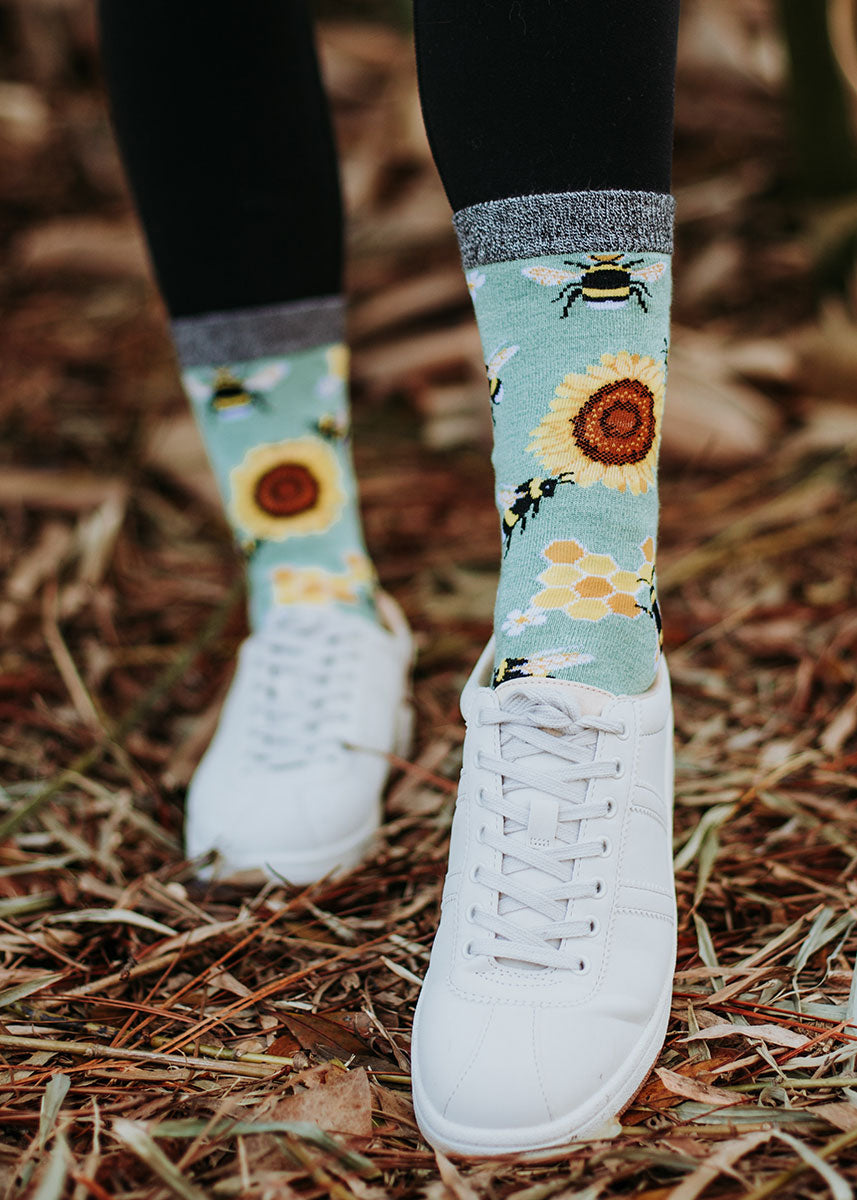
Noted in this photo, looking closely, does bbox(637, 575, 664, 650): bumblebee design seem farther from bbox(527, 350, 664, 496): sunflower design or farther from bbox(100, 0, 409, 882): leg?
bbox(100, 0, 409, 882): leg

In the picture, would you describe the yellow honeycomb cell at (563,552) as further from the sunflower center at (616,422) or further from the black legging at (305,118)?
the black legging at (305,118)

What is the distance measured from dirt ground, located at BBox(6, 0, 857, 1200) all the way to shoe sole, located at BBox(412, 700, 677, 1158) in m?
0.01


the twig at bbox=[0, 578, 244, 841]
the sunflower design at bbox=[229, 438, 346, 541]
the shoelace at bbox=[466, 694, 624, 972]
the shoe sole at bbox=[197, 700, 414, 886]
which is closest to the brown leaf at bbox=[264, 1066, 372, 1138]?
the shoelace at bbox=[466, 694, 624, 972]

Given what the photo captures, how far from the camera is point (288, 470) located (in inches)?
42.3

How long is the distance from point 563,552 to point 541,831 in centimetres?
20

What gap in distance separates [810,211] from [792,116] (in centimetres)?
18

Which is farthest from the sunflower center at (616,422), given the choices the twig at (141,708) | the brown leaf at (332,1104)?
the twig at (141,708)

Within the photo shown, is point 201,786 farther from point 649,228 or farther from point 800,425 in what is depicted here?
point 800,425

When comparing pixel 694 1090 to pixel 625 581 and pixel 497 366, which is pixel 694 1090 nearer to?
pixel 625 581

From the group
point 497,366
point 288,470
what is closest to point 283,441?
point 288,470

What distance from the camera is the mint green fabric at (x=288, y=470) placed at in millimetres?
1037

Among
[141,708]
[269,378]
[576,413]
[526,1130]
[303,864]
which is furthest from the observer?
[141,708]

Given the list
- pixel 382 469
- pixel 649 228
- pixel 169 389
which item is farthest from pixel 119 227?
pixel 649 228

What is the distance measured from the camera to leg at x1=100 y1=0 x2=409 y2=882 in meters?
0.93
